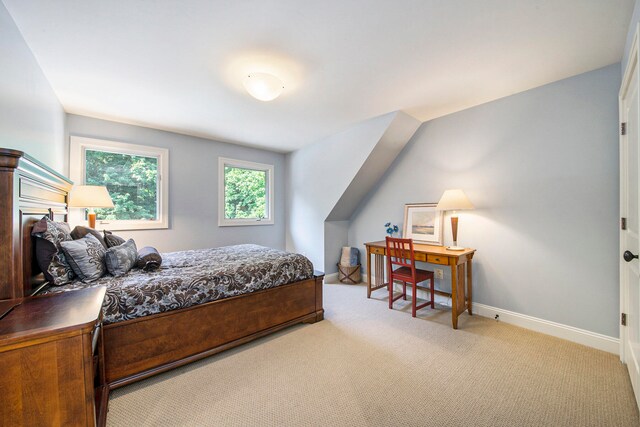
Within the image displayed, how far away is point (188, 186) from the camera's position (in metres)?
3.90

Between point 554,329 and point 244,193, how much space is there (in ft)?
14.6

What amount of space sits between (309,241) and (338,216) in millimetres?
719

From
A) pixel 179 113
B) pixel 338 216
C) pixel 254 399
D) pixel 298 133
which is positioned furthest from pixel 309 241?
pixel 254 399

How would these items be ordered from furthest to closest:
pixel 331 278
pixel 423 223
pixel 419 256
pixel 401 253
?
pixel 331 278, pixel 423 223, pixel 401 253, pixel 419 256

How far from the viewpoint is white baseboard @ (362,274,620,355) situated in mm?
2125

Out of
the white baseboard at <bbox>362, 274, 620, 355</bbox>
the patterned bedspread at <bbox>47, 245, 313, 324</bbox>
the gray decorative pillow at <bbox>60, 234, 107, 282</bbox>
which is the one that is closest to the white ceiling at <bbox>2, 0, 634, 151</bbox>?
the gray decorative pillow at <bbox>60, 234, 107, 282</bbox>

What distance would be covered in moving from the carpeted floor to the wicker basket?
1.69 metres

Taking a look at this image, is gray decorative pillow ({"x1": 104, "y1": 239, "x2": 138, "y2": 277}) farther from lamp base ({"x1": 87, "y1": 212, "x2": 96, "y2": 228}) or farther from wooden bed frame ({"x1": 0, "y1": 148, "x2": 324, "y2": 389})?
lamp base ({"x1": 87, "y1": 212, "x2": 96, "y2": 228})

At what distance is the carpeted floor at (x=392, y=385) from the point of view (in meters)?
1.48

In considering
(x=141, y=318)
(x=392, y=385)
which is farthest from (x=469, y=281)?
(x=141, y=318)

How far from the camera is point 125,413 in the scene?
151 cm

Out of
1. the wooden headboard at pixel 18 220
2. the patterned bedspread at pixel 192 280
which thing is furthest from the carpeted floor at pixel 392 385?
the wooden headboard at pixel 18 220

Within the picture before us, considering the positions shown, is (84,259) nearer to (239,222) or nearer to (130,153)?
(130,153)

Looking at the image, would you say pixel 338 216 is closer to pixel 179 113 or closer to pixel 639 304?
pixel 179 113
